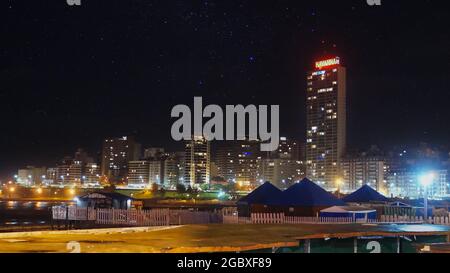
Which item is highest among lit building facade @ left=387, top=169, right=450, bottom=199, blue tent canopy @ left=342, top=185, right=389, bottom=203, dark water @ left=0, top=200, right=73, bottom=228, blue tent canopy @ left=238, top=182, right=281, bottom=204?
blue tent canopy @ left=238, top=182, right=281, bottom=204

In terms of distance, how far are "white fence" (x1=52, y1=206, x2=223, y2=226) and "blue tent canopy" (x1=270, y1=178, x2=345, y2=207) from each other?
4.48 metres

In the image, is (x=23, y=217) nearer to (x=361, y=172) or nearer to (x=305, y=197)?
(x=305, y=197)

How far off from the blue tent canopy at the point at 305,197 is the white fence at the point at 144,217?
4485mm

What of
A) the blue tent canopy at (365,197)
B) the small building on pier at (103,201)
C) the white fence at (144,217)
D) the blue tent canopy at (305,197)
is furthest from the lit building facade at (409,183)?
the white fence at (144,217)

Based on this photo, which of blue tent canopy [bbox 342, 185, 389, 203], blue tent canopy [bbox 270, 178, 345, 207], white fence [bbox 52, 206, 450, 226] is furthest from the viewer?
blue tent canopy [bbox 342, 185, 389, 203]

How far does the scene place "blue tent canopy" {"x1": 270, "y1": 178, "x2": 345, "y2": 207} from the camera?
33.8 metres

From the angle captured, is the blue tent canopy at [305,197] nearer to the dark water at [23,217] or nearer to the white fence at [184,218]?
the white fence at [184,218]

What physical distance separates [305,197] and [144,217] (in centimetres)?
948

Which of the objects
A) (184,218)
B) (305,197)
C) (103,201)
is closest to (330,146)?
(103,201)

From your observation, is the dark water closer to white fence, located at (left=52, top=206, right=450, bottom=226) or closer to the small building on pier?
the small building on pier

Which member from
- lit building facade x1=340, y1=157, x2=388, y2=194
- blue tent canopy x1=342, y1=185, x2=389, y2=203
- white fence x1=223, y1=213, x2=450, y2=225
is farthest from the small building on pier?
lit building facade x1=340, y1=157, x2=388, y2=194

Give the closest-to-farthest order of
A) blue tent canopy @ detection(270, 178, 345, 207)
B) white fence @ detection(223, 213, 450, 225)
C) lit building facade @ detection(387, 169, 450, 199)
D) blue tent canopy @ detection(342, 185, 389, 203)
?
1. white fence @ detection(223, 213, 450, 225)
2. blue tent canopy @ detection(270, 178, 345, 207)
3. blue tent canopy @ detection(342, 185, 389, 203)
4. lit building facade @ detection(387, 169, 450, 199)

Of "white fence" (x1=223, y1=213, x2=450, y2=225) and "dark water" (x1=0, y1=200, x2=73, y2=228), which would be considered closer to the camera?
"white fence" (x1=223, y1=213, x2=450, y2=225)
